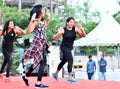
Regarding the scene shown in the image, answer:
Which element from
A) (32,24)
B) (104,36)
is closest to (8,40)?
(32,24)

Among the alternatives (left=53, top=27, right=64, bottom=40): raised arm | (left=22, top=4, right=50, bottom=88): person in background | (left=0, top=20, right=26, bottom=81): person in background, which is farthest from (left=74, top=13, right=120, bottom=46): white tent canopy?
(left=22, top=4, right=50, bottom=88): person in background

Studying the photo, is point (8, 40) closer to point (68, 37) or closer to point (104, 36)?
point (68, 37)

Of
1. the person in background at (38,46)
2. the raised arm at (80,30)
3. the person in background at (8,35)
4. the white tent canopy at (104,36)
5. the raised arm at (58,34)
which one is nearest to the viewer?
the person in background at (38,46)

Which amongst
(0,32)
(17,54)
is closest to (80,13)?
(17,54)

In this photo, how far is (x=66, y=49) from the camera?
31.4ft

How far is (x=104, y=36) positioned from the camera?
790 inches

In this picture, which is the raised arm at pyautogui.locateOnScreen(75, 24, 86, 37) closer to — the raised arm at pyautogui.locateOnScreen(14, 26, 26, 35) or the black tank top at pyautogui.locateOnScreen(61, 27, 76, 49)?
the black tank top at pyautogui.locateOnScreen(61, 27, 76, 49)

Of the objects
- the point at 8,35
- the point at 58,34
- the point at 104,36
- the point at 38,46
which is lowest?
the point at 38,46

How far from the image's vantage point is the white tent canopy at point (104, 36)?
19.7m

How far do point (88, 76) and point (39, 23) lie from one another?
11017 millimetres

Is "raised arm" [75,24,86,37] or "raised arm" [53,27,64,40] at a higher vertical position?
"raised arm" [75,24,86,37]

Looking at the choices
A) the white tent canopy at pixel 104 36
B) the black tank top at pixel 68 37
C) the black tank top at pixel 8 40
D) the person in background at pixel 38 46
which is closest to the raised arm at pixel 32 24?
the person in background at pixel 38 46

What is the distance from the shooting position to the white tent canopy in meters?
19.7

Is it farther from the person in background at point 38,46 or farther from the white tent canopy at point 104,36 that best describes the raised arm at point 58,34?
the white tent canopy at point 104,36
